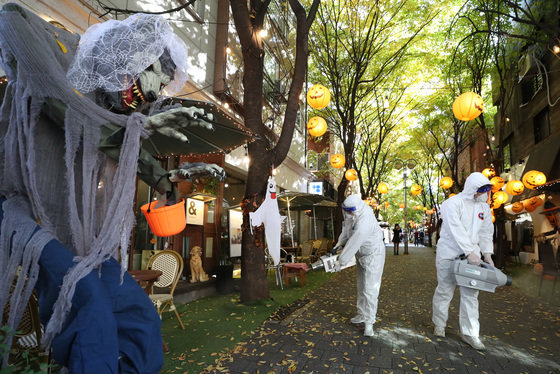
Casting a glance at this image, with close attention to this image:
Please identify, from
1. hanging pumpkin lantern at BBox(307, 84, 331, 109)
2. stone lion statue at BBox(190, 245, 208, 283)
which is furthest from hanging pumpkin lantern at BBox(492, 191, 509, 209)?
stone lion statue at BBox(190, 245, 208, 283)

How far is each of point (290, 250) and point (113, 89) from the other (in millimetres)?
12693

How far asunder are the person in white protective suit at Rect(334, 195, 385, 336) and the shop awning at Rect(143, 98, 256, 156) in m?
2.14

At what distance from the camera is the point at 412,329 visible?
18.1 ft

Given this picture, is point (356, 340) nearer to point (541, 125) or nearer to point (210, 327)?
point (210, 327)

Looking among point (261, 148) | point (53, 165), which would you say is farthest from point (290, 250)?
point (53, 165)

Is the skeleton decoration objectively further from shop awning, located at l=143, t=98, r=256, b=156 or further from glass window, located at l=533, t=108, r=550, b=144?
glass window, located at l=533, t=108, r=550, b=144

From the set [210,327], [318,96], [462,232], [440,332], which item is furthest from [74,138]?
[318,96]

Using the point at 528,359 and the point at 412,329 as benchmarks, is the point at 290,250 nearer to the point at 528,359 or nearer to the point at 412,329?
the point at 412,329

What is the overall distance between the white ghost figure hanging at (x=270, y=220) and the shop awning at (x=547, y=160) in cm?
1148

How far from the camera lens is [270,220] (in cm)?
676

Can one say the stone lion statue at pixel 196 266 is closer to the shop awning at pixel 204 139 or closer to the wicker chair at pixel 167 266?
the wicker chair at pixel 167 266

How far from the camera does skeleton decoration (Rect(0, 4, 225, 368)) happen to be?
1.74m

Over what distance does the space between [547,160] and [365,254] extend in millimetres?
11902

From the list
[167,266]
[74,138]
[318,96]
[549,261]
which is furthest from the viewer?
[318,96]
